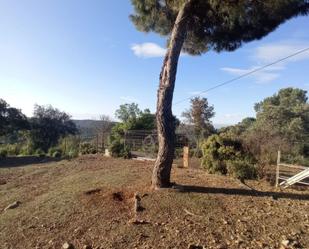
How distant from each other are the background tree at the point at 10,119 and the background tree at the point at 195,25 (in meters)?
23.6

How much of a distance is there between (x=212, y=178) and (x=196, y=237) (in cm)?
401

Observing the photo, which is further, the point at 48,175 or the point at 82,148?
the point at 82,148

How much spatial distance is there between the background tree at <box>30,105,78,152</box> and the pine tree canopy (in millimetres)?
27419

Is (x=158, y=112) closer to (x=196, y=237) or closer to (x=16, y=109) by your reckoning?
(x=196, y=237)

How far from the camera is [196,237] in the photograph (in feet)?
13.2

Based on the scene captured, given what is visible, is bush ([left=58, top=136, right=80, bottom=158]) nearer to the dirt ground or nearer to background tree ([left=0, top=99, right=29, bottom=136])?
background tree ([left=0, top=99, right=29, bottom=136])

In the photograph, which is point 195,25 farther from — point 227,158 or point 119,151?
point 119,151

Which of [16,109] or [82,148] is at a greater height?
[16,109]

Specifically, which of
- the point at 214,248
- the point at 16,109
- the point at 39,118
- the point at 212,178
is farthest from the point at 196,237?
the point at 39,118

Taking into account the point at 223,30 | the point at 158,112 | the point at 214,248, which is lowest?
the point at 214,248

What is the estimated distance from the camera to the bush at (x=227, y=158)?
820cm

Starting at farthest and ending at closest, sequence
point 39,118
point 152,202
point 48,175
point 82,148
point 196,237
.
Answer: point 39,118, point 82,148, point 48,175, point 152,202, point 196,237

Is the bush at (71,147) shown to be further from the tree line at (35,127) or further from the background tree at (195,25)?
the background tree at (195,25)

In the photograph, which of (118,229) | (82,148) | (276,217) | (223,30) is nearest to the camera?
(118,229)
